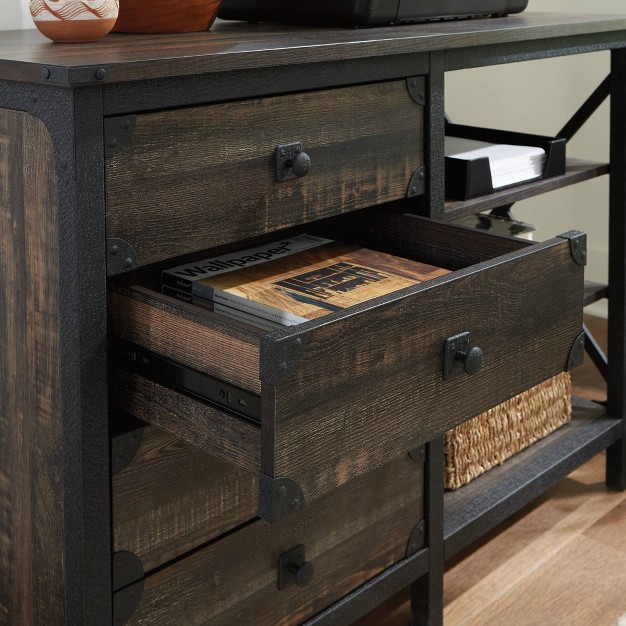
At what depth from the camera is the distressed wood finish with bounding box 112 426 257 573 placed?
0.97 m

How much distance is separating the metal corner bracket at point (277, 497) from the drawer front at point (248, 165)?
23cm

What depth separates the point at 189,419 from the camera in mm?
867

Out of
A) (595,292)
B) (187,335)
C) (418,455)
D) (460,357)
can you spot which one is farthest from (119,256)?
(595,292)

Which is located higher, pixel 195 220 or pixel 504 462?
pixel 195 220

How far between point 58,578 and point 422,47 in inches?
26.3

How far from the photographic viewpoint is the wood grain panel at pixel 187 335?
0.82 meters

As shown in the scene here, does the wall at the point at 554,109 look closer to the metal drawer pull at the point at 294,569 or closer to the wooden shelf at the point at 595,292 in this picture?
the wooden shelf at the point at 595,292

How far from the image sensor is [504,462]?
5.27 feet

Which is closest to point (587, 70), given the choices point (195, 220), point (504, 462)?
point (504, 462)

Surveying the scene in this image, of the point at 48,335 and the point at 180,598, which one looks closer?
the point at 48,335

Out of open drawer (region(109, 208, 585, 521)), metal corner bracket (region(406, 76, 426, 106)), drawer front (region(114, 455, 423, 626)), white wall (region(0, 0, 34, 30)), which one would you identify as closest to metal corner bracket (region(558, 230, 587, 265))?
open drawer (region(109, 208, 585, 521))

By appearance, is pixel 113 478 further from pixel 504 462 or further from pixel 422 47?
pixel 504 462

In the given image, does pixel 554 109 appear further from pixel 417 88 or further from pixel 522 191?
pixel 417 88

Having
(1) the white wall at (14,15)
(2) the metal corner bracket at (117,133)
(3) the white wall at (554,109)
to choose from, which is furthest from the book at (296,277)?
(3) the white wall at (554,109)
